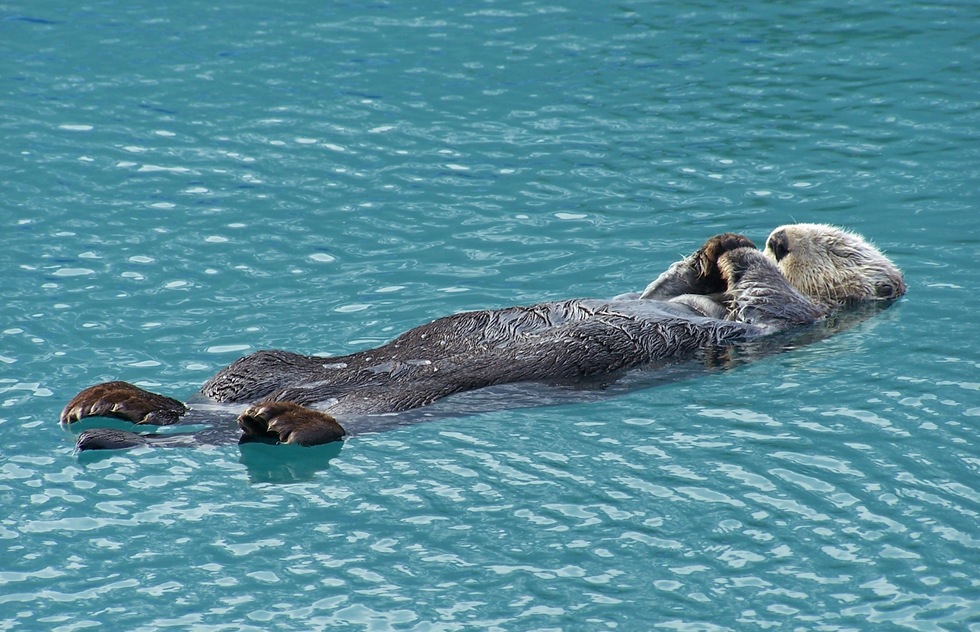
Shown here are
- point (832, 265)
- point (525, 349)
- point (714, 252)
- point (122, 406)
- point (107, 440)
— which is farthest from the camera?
point (832, 265)

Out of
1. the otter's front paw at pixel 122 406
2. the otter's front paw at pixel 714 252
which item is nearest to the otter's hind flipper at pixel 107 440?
the otter's front paw at pixel 122 406

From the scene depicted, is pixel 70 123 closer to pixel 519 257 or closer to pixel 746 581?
pixel 519 257

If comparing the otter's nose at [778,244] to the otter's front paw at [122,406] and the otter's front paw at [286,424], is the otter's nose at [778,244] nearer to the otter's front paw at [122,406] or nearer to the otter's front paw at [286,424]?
the otter's front paw at [286,424]

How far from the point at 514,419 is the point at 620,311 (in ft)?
3.16

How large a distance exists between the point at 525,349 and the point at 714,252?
139 centimetres

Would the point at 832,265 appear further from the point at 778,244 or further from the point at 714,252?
the point at 714,252

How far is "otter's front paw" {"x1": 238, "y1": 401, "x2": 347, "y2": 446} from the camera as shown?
4.80 meters

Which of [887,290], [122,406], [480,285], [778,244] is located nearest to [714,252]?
[778,244]

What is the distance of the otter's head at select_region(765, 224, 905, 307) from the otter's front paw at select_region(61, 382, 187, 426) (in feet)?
11.1

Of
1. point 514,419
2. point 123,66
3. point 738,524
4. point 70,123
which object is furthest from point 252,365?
point 123,66

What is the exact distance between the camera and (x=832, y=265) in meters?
6.75

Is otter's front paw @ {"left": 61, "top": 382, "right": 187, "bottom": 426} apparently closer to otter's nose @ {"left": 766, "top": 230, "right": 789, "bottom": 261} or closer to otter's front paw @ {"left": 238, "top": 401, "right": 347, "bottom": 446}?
otter's front paw @ {"left": 238, "top": 401, "right": 347, "bottom": 446}

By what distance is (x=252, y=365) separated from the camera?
215 inches

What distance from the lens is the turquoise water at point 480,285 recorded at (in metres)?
4.00
